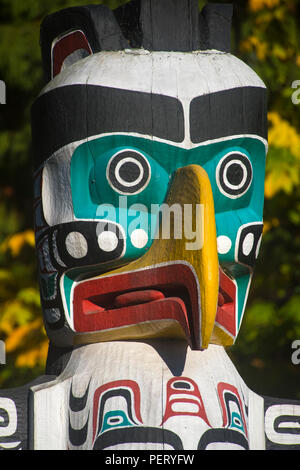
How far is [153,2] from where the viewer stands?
11.1 ft

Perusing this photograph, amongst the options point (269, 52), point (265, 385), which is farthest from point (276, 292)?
point (269, 52)

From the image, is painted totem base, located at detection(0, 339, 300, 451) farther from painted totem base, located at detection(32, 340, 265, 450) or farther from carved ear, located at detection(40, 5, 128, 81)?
carved ear, located at detection(40, 5, 128, 81)

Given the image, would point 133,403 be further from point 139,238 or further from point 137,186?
point 137,186

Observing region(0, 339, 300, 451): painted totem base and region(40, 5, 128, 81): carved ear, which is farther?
region(40, 5, 128, 81): carved ear

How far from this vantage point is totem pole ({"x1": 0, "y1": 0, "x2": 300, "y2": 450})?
9.36ft

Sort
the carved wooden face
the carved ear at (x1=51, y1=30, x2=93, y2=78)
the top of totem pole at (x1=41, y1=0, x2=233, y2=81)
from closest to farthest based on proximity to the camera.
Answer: the carved wooden face
the top of totem pole at (x1=41, y1=0, x2=233, y2=81)
the carved ear at (x1=51, y1=30, x2=93, y2=78)

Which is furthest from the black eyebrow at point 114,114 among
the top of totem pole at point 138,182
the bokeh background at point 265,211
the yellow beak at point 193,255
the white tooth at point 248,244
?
the bokeh background at point 265,211

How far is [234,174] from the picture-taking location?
317 cm

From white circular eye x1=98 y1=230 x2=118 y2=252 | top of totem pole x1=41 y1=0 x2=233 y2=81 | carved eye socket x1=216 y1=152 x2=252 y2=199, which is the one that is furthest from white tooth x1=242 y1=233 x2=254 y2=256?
top of totem pole x1=41 y1=0 x2=233 y2=81

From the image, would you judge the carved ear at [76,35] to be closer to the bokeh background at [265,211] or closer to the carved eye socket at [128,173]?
the carved eye socket at [128,173]

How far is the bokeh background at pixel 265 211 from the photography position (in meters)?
5.76

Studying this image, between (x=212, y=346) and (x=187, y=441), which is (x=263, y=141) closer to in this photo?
(x=212, y=346)

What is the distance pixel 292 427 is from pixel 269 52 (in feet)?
11.6

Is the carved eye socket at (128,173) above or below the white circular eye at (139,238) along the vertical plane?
above
